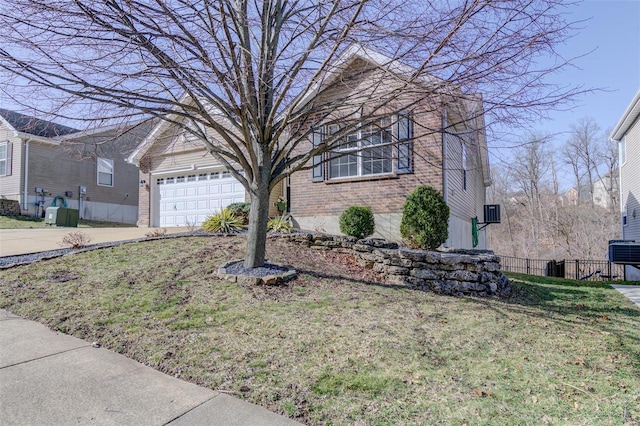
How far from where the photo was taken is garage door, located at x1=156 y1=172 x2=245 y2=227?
14234 mm

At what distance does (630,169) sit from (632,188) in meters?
0.84

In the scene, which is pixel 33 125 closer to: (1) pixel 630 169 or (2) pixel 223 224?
(2) pixel 223 224

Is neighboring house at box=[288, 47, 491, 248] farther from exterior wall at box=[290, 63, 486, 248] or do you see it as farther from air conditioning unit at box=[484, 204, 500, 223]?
air conditioning unit at box=[484, 204, 500, 223]

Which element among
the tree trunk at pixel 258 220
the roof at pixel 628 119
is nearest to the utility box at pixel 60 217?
the tree trunk at pixel 258 220

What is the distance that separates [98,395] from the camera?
287 cm

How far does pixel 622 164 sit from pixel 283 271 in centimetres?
1868

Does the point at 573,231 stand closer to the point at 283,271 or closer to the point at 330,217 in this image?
the point at 330,217

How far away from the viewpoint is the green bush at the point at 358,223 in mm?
9055

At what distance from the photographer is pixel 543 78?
4.98m

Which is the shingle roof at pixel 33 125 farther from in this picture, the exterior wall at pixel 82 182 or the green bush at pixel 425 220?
the exterior wall at pixel 82 182

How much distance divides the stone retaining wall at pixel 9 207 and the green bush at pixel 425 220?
1928 centimetres

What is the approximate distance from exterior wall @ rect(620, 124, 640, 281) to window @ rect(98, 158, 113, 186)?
26.2 m

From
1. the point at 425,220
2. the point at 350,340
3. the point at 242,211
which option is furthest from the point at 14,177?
the point at 350,340

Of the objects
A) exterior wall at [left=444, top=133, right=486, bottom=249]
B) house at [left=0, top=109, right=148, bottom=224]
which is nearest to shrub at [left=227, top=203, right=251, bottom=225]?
exterior wall at [left=444, top=133, right=486, bottom=249]
